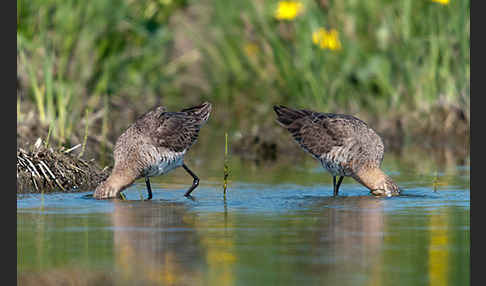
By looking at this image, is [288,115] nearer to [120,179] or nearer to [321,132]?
[321,132]

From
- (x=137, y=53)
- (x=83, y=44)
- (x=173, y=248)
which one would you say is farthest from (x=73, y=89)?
(x=173, y=248)

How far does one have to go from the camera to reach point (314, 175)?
48.5 feet

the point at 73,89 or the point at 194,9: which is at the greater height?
the point at 194,9

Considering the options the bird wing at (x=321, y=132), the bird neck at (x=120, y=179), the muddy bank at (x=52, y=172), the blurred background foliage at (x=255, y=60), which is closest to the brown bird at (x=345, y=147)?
the bird wing at (x=321, y=132)

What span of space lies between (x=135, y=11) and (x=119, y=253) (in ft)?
39.1

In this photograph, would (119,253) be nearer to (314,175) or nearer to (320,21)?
(314,175)

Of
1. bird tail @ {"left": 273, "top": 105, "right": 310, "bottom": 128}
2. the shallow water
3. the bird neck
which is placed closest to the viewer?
the shallow water

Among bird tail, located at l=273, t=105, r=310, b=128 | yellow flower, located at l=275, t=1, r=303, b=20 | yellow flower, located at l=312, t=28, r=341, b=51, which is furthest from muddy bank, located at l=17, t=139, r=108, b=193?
yellow flower, located at l=275, t=1, r=303, b=20

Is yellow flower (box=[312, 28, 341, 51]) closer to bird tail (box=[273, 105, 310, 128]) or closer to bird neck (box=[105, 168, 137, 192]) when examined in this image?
bird tail (box=[273, 105, 310, 128])

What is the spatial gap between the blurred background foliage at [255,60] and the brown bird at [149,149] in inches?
109

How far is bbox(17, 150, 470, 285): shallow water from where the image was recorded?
7.43 meters

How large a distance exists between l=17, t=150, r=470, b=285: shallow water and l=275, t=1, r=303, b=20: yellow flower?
594 centimetres

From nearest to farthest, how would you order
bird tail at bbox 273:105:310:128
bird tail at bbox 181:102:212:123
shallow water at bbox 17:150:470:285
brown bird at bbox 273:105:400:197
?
shallow water at bbox 17:150:470:285 < brown bird at bbox 273:105:400:197 < bird tail at bbox 181:102:212:123 < bird tail at bbox 273:105:310:128

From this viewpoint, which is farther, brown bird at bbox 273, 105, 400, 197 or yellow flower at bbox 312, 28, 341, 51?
yellow flower at bbox 312, 28, 341, 51
